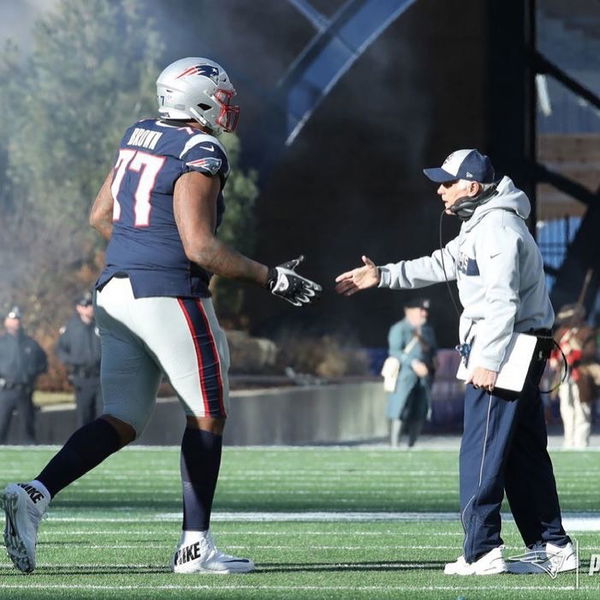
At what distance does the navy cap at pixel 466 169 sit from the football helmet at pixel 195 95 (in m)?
0.84

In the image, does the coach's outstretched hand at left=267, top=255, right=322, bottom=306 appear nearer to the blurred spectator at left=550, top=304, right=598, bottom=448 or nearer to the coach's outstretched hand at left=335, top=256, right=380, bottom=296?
the coach's outstretched hand at left=335, top=256, right=380, bottom=296

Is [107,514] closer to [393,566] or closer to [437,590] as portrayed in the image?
[393,566]

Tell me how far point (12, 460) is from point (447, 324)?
1335 cm

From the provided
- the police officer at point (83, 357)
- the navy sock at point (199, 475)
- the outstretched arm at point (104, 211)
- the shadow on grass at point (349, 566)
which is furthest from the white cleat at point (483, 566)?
the police officer at point (83, 357)

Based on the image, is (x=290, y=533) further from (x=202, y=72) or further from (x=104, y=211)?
(x=202, y=72)

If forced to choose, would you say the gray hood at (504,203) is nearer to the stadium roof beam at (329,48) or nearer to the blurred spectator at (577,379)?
the blurred spectator at (577,379)

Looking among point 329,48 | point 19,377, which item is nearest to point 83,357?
point 19,377

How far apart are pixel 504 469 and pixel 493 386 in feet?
1.20

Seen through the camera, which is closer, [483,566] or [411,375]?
[483,566]

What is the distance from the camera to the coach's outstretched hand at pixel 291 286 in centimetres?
753

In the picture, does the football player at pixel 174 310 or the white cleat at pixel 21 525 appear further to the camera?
the football player at pixel 174 310

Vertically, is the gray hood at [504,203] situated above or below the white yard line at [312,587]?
above

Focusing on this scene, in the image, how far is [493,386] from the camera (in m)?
7.50

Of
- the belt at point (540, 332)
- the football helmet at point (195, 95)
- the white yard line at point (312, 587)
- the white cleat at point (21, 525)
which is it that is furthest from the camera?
the football helmet at point (195, 95)
